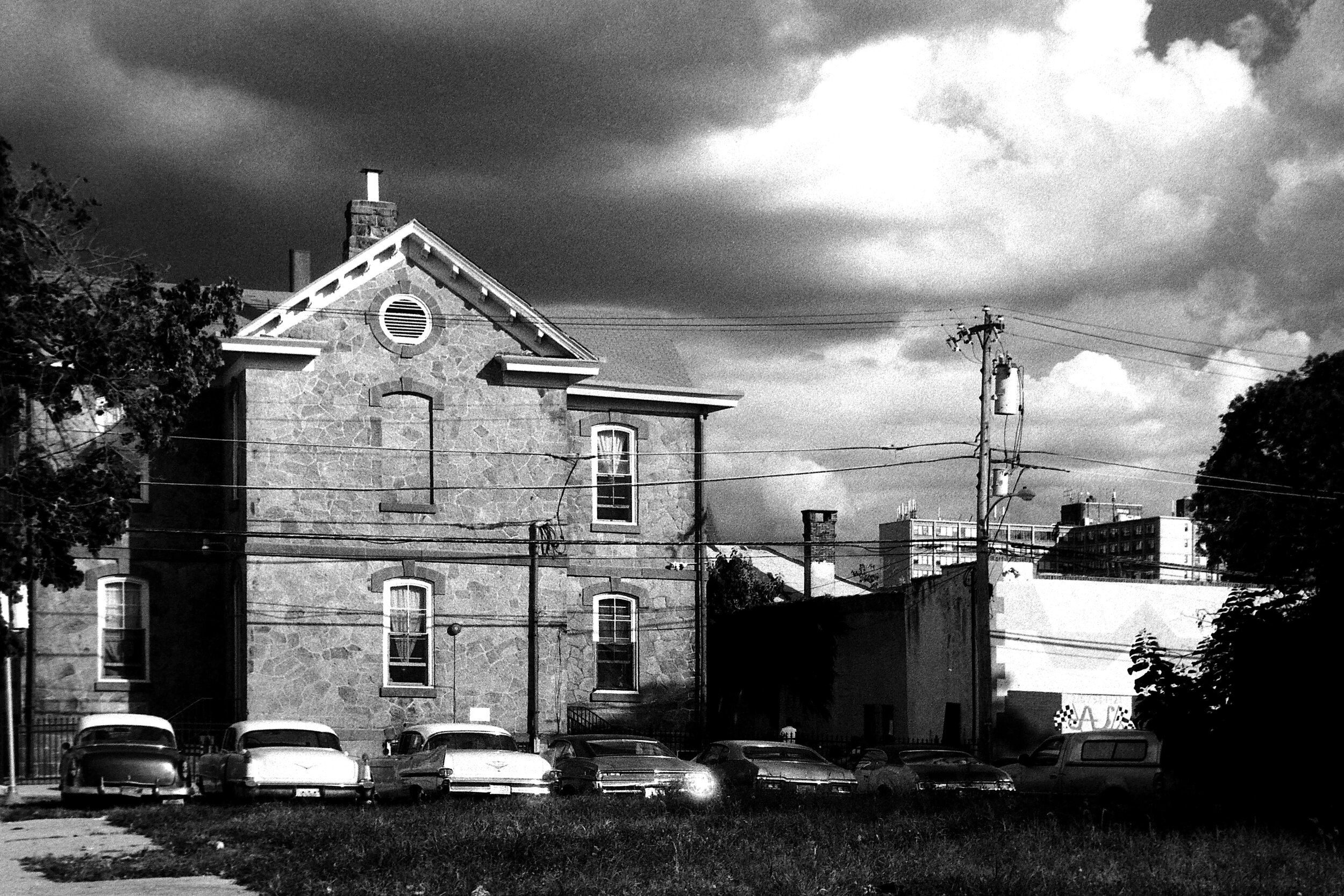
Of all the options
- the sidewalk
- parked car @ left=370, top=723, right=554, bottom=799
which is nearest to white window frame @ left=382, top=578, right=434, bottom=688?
parked car @ left=370, top=723, right=554, bottom=799

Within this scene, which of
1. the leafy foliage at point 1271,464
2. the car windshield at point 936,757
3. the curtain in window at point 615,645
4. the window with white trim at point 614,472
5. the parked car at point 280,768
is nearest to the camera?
the parked car at point 280,768

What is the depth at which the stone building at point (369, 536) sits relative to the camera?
1364 inches

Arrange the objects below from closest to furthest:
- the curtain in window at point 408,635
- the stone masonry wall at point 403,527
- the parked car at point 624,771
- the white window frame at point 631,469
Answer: the parked car at point 624,771 → the stone masonry wall at point 403,527 → the curtain in window at point 408,635 → the white window frame at point 631,469

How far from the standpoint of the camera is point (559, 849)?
50.6ft

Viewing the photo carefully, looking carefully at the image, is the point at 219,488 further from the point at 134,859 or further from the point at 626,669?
the point at 134,859

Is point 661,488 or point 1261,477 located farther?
point 1261,477

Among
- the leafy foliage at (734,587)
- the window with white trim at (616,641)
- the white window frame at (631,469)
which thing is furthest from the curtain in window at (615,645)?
the leafy foliage at (734,587)

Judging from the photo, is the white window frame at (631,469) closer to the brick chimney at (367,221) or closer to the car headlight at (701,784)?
the brick chimney at (367,221)

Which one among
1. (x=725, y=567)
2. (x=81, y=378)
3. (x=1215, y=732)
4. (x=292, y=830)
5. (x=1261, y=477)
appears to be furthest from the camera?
(x=725, y=567)

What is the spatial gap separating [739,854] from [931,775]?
36.9 feet

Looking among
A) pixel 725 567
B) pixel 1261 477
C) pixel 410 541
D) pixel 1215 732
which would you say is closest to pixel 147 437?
pixel 410 541

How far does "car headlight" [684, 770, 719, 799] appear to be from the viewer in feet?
72.5

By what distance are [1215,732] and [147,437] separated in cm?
1738

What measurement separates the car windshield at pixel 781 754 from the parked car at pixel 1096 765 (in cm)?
349
